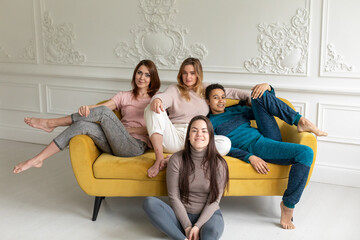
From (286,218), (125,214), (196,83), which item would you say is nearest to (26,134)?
(125,214)

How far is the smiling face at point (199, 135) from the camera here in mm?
2627

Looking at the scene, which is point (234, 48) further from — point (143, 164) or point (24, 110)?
point (24, 110)

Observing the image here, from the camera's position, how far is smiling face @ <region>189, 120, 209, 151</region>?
8.62 ft

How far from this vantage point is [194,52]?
3.95 meters

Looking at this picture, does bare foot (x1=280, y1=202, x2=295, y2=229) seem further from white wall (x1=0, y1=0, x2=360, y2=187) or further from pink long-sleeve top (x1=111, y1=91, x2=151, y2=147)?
pink long-sleeve top (x1=111, y1=91, x2=151, y2=147)

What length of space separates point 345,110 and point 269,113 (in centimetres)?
81

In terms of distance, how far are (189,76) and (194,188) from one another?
0.91 meters

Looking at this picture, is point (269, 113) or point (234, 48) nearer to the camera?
point (269, 113)

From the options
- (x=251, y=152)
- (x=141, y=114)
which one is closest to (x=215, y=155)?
(x=251, y=152)

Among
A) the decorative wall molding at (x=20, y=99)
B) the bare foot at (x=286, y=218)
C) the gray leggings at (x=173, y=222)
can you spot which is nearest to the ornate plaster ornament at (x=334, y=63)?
the bare foot at (x=286, y=218)

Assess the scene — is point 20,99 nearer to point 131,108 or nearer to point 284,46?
point 131,108

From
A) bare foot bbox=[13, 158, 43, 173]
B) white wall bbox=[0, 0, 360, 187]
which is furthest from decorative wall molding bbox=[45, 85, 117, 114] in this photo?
bare foot bbox=[13, 158, 43, 173]

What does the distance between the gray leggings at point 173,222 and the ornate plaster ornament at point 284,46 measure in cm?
150

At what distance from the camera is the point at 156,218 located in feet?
8.57
